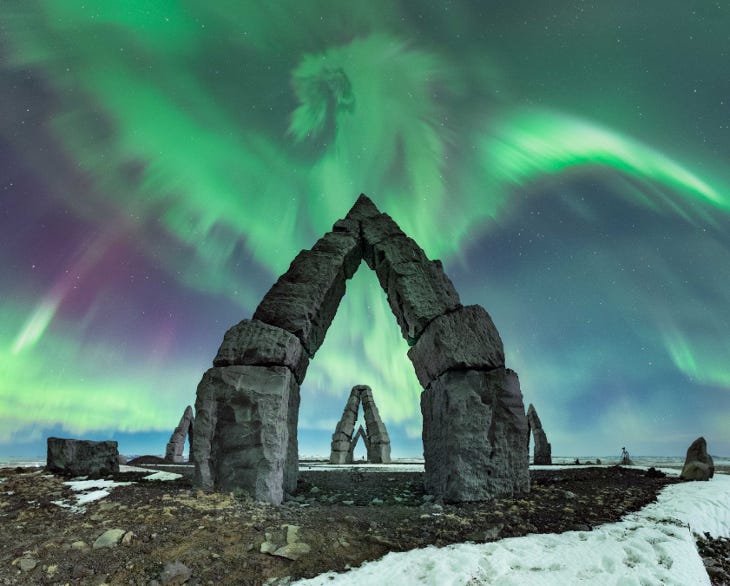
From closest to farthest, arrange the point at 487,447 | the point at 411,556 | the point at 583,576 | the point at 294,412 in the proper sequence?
the point at 583,576 < the point at 411,556 < the point at 487,447 < the point at 294,412

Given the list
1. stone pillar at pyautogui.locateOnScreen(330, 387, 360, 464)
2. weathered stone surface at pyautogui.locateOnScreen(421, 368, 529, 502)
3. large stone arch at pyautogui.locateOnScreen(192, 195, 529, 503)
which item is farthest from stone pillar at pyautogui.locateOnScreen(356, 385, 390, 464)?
weathered stone surface at pyautogui.locateOnScreen(421, 368, 529, 502)

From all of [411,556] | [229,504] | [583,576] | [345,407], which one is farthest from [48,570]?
[345,407]

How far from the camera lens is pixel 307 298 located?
22.2 feet

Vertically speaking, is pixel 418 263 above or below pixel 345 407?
above

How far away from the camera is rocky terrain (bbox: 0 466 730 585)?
3078 mm

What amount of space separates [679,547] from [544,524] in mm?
1100

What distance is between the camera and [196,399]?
5.75 metres

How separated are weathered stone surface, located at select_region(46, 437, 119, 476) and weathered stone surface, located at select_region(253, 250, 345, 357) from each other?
538 centimetres

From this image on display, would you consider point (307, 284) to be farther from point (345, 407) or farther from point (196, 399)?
point (345, 407)

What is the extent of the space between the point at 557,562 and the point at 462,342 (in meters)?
3.29

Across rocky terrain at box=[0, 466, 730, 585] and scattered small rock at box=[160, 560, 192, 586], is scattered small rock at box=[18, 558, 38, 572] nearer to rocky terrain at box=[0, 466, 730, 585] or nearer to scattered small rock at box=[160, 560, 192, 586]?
rocky terrain at box=[0, 466, 730, 585]

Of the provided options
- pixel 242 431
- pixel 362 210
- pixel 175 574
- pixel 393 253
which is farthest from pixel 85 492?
pixel 362 210

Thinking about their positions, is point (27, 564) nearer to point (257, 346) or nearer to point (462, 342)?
point (257, 346)

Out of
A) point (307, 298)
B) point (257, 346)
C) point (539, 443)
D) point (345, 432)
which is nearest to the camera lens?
point (257, 346)
